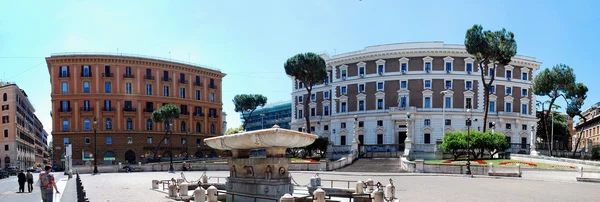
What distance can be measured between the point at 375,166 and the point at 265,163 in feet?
92.0

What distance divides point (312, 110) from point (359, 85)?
35.5 ft

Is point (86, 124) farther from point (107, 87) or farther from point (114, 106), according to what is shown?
point (107, 87)

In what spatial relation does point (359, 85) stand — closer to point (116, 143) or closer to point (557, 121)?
point (116, 143)

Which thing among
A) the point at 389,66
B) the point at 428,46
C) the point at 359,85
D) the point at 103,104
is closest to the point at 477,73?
the point at 428,46

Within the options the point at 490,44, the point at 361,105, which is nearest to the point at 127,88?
the point at 361,105

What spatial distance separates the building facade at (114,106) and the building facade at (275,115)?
4640 cm

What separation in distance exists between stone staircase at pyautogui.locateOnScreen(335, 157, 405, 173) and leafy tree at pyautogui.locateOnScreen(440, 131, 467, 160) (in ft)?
17.8

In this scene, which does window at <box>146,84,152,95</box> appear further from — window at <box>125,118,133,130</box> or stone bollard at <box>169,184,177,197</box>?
stone bollard at <box>169,184,177,197</box>

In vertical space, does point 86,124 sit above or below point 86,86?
below

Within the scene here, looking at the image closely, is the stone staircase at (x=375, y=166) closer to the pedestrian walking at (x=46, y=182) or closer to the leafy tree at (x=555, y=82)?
the leafy tree at (x=555, y=82)

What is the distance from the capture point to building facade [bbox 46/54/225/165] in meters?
59.0

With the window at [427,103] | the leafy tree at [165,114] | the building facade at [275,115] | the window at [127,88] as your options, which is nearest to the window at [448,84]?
the window at [427,103]

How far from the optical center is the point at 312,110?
67500mm

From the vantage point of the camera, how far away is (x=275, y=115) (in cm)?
11756
